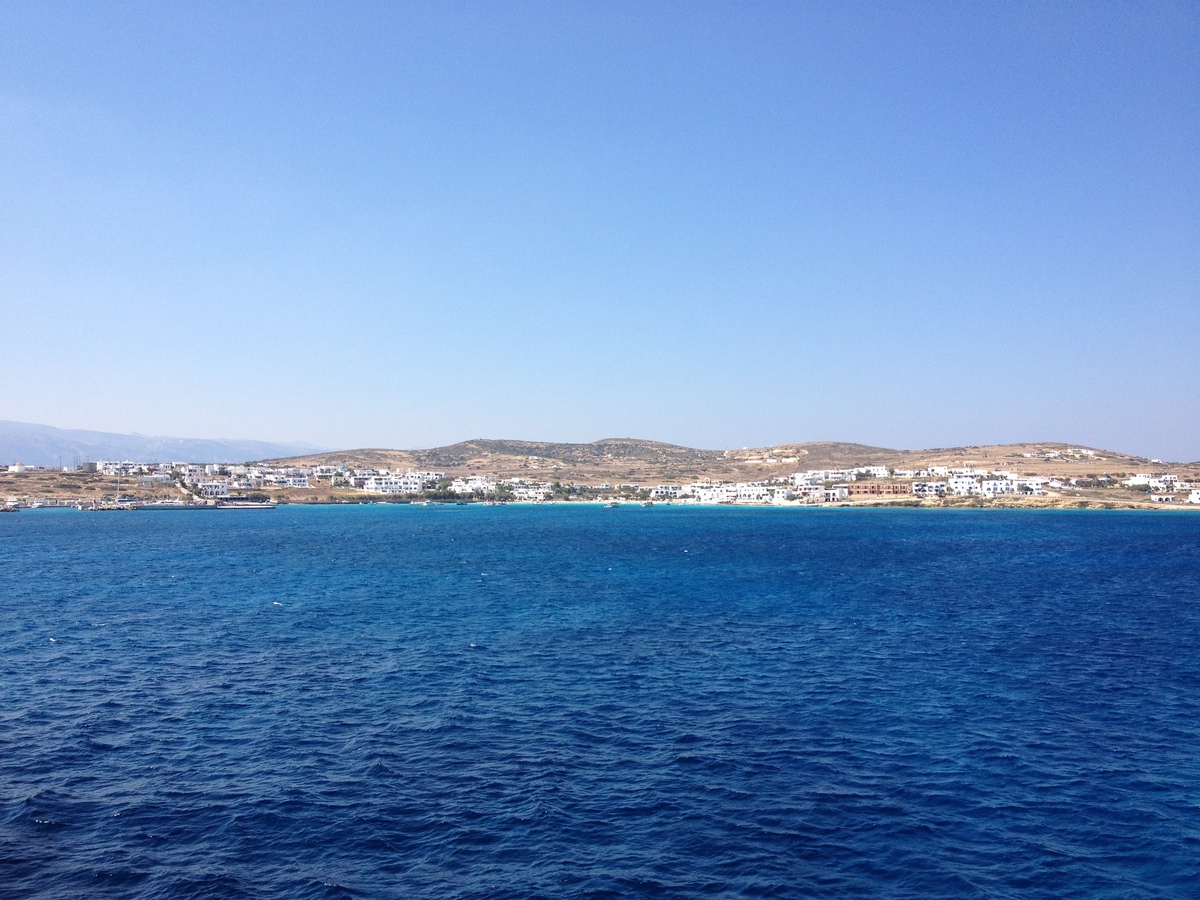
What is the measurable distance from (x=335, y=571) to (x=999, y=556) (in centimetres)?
7049

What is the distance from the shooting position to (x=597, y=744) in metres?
24.9

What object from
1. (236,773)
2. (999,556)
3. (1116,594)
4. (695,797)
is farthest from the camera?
(999,556)

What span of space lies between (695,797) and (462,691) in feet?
41.7

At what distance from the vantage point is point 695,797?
2083cm

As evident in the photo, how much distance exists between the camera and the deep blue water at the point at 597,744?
17375 millimetres

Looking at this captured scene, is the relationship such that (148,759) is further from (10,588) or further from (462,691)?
(10,588)

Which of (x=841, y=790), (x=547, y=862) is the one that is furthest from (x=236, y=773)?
(x=841, y=790)

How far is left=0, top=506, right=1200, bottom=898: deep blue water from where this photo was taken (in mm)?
17375

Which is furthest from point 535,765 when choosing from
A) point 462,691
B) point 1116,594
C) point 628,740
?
point 1116,594

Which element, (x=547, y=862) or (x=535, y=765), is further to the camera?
(x=535, y=765)

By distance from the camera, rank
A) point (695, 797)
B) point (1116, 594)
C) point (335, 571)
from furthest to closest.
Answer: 1. point (335, 571)
2. point (1116, 594)
3. point (695, 797)

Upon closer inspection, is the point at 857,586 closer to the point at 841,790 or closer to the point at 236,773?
the point at 841,790

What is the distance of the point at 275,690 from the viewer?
30828 millimetres

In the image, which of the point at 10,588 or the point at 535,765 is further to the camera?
the point at 10,588
